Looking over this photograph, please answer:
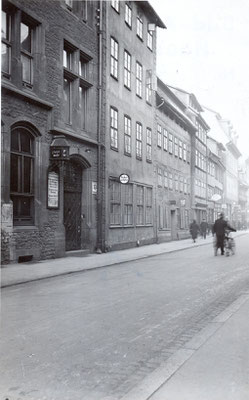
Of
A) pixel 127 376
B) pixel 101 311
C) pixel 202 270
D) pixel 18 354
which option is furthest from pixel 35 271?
pixel 127 376

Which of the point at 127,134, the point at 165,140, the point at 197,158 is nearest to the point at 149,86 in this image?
the point at 127,134

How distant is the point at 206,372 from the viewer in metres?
4.40

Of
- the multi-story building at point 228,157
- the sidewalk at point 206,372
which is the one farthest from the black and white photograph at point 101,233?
the multi-story building at point 228,157

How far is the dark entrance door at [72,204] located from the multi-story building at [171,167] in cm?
1105

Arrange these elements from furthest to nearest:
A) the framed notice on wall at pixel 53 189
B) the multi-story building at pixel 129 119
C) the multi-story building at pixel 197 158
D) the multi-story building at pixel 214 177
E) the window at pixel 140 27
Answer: the multi-story building at pixel 214 177 < the multi-story building at pixel 197 158 < the window at pixel 140 27 < the multi-story building at pixel 129 119 < the framed notice on wall at pixel 53 189

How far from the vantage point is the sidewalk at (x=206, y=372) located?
12.7 feet

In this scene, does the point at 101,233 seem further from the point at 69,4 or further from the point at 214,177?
the point at 214,177

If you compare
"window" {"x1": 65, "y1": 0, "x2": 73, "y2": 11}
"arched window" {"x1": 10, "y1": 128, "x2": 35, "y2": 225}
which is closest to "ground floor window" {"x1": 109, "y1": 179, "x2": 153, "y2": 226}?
"arched window" {"x1": 10, "y1": 128, "x2": 35, "y2": 225}

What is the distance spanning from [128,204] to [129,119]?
445 centimetres

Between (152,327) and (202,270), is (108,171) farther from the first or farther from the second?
(152,327)

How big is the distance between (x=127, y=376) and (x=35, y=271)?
29.5 ft

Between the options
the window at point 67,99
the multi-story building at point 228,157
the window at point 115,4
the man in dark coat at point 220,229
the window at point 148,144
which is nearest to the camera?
the window at point 67,99

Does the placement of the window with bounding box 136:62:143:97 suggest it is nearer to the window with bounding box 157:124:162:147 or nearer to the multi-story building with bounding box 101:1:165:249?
the multi-story building with bounding box 101:1:165:249

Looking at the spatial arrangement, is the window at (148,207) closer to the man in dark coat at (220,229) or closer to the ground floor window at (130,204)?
the ground floor window at (130,204)
